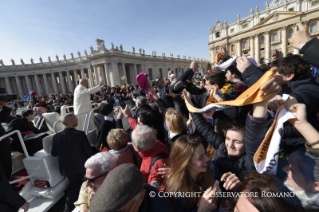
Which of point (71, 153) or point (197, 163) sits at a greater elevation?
point (197, 163)

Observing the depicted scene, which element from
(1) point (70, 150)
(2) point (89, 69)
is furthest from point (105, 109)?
(2) point (89, 69)

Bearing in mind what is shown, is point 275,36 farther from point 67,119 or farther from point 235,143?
point 67,119

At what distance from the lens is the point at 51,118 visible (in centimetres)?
449

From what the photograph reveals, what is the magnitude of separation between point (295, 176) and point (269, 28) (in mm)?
49606

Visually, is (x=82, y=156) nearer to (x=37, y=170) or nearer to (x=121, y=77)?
(x=37, y=170)

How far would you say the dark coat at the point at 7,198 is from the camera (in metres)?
1.90

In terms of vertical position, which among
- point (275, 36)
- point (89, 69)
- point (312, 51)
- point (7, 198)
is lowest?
point (7, 198)

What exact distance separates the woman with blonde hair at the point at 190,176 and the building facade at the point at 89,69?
29.8 m

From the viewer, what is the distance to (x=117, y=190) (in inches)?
38.4

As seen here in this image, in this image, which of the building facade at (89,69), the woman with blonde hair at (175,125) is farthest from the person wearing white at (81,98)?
the building facade at (89,69)

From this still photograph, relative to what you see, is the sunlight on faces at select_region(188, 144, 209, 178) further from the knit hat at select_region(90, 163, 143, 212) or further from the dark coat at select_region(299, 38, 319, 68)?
the dark coat at select_region(299, 38, 319, 68)

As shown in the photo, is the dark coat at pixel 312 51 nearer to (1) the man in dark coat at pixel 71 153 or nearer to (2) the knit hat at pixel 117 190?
(2) the knit hat at pixel 117 190

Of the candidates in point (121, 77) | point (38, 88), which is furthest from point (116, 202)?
point (38, 88)

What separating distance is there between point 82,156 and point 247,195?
9.56 feet
